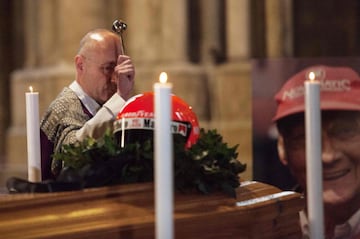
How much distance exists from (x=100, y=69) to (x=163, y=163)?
1.01 meters

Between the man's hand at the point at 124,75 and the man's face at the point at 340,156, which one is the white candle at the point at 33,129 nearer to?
the man's hand at the point at 124,75

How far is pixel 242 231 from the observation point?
1.43 metres

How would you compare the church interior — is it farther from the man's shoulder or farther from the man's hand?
the man's hand

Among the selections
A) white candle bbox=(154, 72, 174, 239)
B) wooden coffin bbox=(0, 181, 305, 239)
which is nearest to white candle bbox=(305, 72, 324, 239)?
wooden coffin bbox=(0, 181, 305, 239)

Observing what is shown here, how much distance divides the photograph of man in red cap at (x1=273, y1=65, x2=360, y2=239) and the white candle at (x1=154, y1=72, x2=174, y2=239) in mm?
1338

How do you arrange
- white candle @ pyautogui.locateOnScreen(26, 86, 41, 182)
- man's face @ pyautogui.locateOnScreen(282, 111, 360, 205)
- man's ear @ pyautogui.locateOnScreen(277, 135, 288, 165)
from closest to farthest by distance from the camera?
1. white candle @ pyautogui.locateOnScreen(26, 86, 41, 182)
2. man's face @ pyautogui.locateOnScreen(282, 111, 360, 205)
3. man's ear @ pyautogui.locateOnScreen(277, 135, 288, 165)

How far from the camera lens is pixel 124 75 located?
6.61 ft

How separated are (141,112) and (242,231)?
255 millimetres

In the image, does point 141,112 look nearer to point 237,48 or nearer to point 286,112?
point 286,112

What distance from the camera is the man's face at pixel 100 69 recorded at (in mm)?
2133

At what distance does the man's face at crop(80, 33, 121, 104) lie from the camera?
2.13 metres

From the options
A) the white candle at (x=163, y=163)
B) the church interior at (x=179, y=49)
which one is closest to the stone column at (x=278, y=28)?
the church interior at (x=179, y=49)

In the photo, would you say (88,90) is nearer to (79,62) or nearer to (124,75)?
(79,62)

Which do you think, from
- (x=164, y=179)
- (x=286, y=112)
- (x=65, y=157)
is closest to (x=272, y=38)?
(x=286, y=112)
